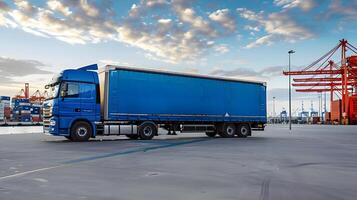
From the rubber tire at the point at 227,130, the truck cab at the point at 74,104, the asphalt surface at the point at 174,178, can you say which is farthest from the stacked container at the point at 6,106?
the asphalt surface at the point at 174,178

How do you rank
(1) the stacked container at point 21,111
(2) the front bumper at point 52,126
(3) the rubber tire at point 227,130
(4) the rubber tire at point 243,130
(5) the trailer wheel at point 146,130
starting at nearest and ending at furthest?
1. (2) the front bumper at point 52,126
2. (5) the trailer wheel at point 146,130
3. (3) the rubber tire at point 227,130
4. (4) the rubber tire at point 243,130
5. (1) the stacked container at point 21,111

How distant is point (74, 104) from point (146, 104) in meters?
3.81

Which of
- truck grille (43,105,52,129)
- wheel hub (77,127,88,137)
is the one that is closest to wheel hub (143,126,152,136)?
wheel hub (77,127,88,137)

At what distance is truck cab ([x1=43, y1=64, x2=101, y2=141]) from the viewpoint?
17.2m

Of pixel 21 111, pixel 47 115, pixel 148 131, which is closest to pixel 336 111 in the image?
A: pixel 21 111

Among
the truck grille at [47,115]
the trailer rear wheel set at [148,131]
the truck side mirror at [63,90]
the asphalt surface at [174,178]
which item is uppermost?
the truck side mirror at [63,90]

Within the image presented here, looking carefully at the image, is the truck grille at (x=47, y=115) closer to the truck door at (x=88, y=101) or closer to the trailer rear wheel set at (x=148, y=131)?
the trailer rear wheel set at (x=148, y=131)

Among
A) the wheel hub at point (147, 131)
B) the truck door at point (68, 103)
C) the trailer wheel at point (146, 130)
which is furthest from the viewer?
the wheel hub at point (147, 131)

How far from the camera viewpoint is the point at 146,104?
19531 millimetres

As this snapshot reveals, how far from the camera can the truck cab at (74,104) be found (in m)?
17.2

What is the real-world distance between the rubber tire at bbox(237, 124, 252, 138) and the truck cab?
363 inches

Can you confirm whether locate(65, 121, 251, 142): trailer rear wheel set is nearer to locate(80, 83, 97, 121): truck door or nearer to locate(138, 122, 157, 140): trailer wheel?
locate(138, 122, 157, 140): trailer wheel

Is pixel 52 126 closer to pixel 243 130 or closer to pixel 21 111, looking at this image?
pixel 243 130

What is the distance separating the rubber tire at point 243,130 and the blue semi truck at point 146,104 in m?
0.06
